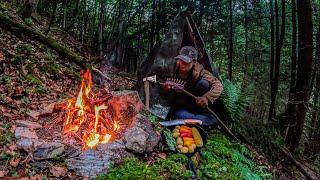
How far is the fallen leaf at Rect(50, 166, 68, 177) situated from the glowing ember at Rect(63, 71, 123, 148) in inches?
31.9

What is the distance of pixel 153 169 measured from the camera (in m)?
5.07

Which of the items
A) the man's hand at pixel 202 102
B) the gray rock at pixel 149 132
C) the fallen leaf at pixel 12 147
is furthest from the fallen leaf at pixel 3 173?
the man's hand at pixel 202 102

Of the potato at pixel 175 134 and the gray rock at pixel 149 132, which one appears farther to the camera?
the potato at pixel 175 134

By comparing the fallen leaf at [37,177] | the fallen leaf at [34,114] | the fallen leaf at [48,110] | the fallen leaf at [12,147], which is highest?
the fallen leaf at [48,110]

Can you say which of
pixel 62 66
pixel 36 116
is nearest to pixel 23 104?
pixel 36 116

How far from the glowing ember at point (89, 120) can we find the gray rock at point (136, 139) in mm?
283

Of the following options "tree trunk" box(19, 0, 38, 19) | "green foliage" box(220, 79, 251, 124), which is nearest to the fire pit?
"green foliage" box(220, 79, 251, 124)

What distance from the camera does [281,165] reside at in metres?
7.72

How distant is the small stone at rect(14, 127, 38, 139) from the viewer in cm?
518

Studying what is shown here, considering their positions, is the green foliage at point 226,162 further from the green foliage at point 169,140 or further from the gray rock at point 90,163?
the gray rock at point 90,163

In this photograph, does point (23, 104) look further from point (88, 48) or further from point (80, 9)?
point (80, 9)

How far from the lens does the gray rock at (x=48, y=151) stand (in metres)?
4.76

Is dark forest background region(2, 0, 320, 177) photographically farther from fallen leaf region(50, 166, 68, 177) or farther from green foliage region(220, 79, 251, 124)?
fallen leaf region(50, 166, 68, 177)

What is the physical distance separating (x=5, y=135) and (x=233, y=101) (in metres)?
4.77
